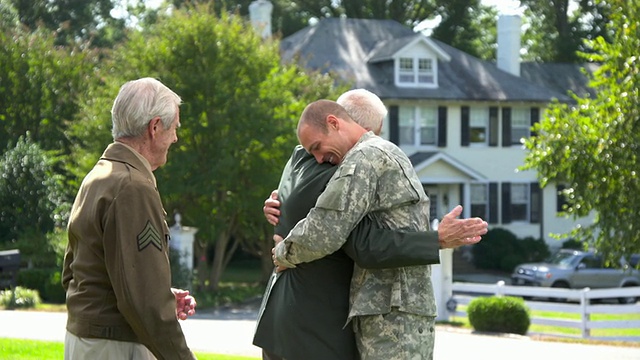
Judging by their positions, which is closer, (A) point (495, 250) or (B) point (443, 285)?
(B) point (443, 285)

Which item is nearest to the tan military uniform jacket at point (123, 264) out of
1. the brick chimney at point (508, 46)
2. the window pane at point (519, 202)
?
the window pane at point (519, 202)

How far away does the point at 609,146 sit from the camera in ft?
65.2

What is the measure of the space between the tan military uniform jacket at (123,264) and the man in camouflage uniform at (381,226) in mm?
836

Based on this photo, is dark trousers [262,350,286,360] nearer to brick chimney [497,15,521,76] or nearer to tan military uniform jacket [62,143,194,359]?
tan military uniform jacket [62,143,194,359]

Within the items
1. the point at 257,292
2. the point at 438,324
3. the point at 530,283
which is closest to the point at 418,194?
the point at 438,324

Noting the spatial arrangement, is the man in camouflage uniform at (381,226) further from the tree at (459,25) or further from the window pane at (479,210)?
the tree at (459,25)

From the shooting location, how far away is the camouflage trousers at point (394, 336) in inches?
201

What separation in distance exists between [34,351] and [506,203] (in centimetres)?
3521

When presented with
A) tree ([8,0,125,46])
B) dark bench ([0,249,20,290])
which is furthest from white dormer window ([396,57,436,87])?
dark bench ([0,249,20,290])

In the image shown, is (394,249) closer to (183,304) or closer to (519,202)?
(183,304)

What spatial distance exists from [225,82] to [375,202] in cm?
2269

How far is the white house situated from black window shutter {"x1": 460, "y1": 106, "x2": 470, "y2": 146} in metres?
0.04

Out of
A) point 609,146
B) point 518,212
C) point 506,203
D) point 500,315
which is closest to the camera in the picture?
point 500,315

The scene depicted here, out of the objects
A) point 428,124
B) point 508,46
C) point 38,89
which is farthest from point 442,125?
point 38,89
